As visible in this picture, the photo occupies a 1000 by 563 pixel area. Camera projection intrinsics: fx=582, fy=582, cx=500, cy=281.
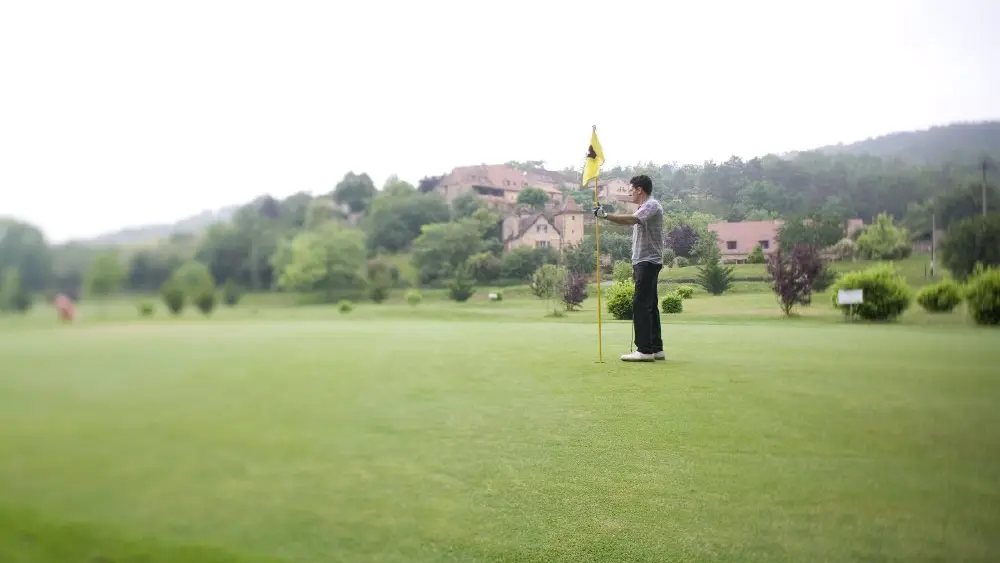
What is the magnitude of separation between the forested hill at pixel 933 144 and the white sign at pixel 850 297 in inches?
37.8

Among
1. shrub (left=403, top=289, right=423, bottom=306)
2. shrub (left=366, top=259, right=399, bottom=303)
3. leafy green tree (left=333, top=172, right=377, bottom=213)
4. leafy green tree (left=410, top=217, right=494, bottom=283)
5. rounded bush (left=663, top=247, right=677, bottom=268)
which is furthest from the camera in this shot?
shrub (left=403, top=289, right=423, bottom=306)

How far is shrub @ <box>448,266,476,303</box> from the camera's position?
5008 mm

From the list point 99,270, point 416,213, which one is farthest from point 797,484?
point 416,213

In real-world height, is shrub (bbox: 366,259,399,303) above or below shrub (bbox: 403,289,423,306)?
above

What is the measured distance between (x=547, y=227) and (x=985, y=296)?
2.77 meters

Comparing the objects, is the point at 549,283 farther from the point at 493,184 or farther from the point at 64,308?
the point at 64,308

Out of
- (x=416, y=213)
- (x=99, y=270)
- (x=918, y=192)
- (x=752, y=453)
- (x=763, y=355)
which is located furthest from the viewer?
(x=416, y=213)

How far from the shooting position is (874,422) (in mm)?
2445

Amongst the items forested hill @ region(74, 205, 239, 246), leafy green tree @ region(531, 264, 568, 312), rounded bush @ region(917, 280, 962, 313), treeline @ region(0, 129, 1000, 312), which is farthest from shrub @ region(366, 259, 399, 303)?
rounded bush @ region(917, 280, 962, 313)

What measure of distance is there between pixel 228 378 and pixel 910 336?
372cm

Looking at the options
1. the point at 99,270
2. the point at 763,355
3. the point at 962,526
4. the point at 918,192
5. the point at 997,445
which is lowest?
the point at 962,526

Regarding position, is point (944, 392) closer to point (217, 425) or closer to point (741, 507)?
point (741, 507)

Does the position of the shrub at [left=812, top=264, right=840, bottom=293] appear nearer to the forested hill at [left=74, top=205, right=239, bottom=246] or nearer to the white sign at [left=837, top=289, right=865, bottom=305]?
the white sign at [left=837, top=289, right=865, bottom=305]

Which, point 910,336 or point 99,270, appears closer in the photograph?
point 99,270
